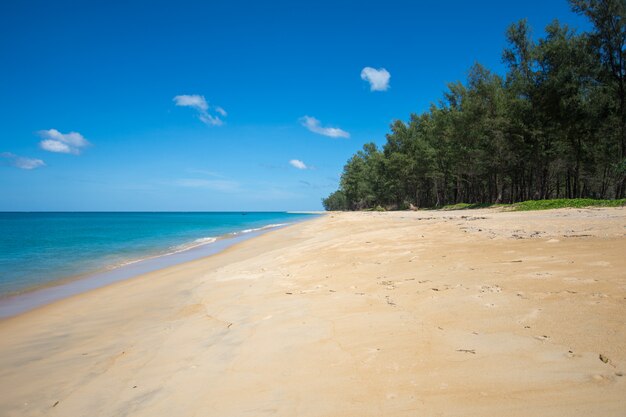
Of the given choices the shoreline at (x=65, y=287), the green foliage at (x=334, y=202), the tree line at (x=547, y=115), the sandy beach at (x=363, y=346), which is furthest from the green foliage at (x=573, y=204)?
the green foliage at (x=334, y=202)

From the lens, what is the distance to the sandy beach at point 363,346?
2.37m

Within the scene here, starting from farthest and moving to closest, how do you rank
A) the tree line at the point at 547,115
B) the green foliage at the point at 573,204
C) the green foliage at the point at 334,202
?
1. the green foliage at the point at 334,202
2. the tree line at the point at 547,115
3. the green foliage at the point at 573,204

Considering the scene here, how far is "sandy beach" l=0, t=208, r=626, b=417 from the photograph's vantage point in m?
2.37

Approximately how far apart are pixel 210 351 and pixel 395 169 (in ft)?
190

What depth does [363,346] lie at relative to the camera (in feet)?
11.1

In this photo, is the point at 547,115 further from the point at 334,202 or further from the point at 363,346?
the point at 334,202

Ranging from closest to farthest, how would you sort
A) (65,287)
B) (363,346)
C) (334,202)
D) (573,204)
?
1. (363,346)
2. (65,287)
3. (573,204)
4. (334,202)

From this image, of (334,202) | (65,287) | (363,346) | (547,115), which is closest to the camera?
(363,346)

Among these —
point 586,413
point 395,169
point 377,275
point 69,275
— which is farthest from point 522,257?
Result: point 395,169

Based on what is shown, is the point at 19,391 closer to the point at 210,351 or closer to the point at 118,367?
the point at 118,367

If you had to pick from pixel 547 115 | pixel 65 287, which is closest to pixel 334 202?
pixel 547 115

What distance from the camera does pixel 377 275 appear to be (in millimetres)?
6566

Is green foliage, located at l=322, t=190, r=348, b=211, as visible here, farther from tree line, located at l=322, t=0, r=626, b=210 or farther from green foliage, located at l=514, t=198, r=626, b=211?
green foliage, located at l=514, t=198, r=626, b=211

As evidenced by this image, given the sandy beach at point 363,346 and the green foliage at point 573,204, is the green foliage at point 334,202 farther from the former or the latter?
the sandy beach at point 363,346
